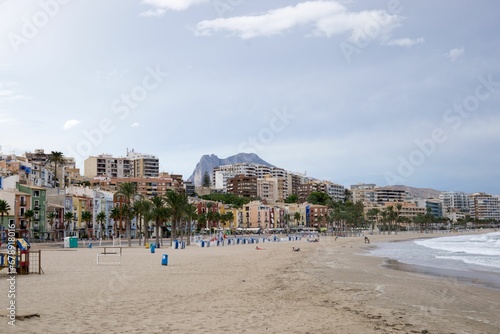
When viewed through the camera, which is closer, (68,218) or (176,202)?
(176,202)

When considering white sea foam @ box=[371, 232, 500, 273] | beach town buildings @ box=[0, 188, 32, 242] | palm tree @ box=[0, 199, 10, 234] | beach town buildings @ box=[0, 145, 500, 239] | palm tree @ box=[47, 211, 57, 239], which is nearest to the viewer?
white sea foam @ box=[371, 232, 500, 273]

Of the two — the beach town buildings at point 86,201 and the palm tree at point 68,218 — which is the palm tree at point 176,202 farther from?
the palm tree at point 68,218

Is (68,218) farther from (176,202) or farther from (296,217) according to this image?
(296,217)

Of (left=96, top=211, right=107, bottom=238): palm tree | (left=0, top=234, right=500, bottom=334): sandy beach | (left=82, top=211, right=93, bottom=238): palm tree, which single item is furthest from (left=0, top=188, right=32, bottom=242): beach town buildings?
(left=0, top=234, right=500, bottom=334): sandy beach

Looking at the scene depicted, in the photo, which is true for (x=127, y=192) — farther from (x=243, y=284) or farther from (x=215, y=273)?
(x=243, y=284)

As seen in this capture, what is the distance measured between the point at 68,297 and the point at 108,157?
17219 centimetres

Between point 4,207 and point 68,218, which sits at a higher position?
point 4,207

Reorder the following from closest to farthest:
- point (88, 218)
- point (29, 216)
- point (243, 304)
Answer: point (243, 304) → point (29, 216) → point (88, 218)

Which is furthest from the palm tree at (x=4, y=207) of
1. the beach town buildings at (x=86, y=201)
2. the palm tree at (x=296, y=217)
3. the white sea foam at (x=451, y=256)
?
the palm tree at (x=296, y=217)

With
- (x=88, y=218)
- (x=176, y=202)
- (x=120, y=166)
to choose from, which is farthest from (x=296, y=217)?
(x=176, y=202)

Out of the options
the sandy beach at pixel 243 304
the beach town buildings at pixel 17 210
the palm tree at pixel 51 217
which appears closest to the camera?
the sandy beach at pixel 243 304

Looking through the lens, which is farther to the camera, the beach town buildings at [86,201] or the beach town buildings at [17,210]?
the beach town buildings at [86,201]

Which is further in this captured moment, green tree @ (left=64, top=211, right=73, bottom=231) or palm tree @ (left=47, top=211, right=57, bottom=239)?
green tree @ (left=64, top=211, right=73, bottom=231)

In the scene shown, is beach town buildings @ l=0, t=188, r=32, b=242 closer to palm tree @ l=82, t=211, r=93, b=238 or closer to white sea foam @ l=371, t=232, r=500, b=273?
palm tree @ l=82, t=211, r=93, b=238
